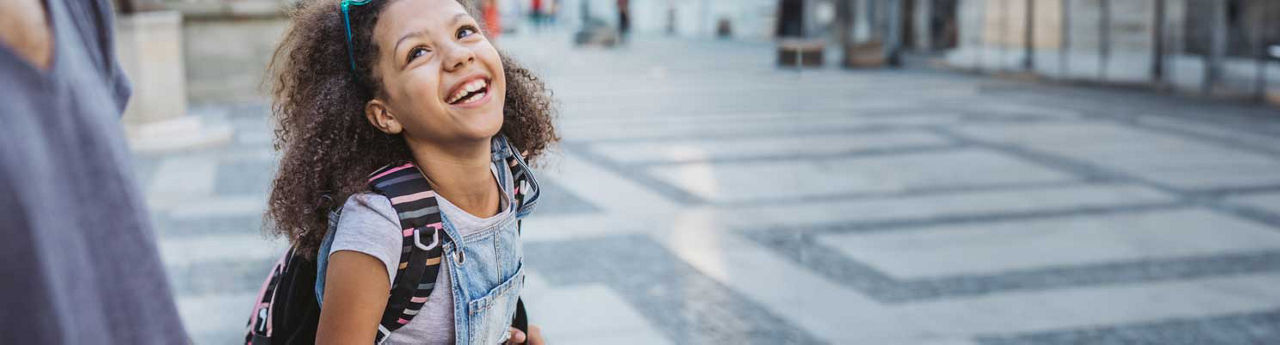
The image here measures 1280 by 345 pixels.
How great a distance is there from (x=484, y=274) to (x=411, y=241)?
0.16 meters

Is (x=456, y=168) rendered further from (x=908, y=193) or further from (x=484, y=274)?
(x=908, y=193)

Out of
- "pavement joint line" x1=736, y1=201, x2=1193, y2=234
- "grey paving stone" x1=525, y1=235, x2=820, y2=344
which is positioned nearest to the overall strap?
"grey paving stone" x1=525, y1=235, x2=820, y2=344

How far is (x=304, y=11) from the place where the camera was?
6.36ft

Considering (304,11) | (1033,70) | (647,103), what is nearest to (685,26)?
(1033,70)

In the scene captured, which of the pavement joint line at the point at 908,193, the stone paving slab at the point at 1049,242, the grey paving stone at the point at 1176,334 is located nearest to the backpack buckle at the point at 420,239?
the grey paving stone at the point at 1176,334

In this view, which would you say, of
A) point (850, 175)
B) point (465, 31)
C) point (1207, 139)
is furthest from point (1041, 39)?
point (465, 31)

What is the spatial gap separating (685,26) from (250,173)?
1141 inches

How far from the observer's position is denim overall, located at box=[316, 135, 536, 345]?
182cm

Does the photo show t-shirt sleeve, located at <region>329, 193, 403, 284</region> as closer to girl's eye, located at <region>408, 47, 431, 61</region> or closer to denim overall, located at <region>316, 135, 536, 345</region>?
denim overall, located at <region>316, 135, 536, 345</region>

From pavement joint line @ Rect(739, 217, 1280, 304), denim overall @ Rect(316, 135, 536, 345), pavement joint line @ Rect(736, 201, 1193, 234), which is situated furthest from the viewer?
pavement joint line @ Rect(736, 201, 1193, 234)

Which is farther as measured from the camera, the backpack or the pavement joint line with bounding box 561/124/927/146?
the pavement joint line with bounding box 561/124/927/146

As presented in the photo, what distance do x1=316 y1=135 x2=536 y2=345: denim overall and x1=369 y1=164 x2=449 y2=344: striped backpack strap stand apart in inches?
0.9

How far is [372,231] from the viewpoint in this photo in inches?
68.1

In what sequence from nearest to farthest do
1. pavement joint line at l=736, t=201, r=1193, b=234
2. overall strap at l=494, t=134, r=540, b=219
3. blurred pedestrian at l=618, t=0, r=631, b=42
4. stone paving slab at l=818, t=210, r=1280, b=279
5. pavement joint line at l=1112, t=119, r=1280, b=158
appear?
overall strap at l=494, t=134, r=540, b=219 → stone paving slab at l=818, t=210, r=1280, b=279 → pavement joint line at l=736, t=201, r=1193, b=234 → pavement joint line at l=1112, t=119, r=1280, b=158 → blurred pedestrian at l=618, t=0, r=631, b=42
